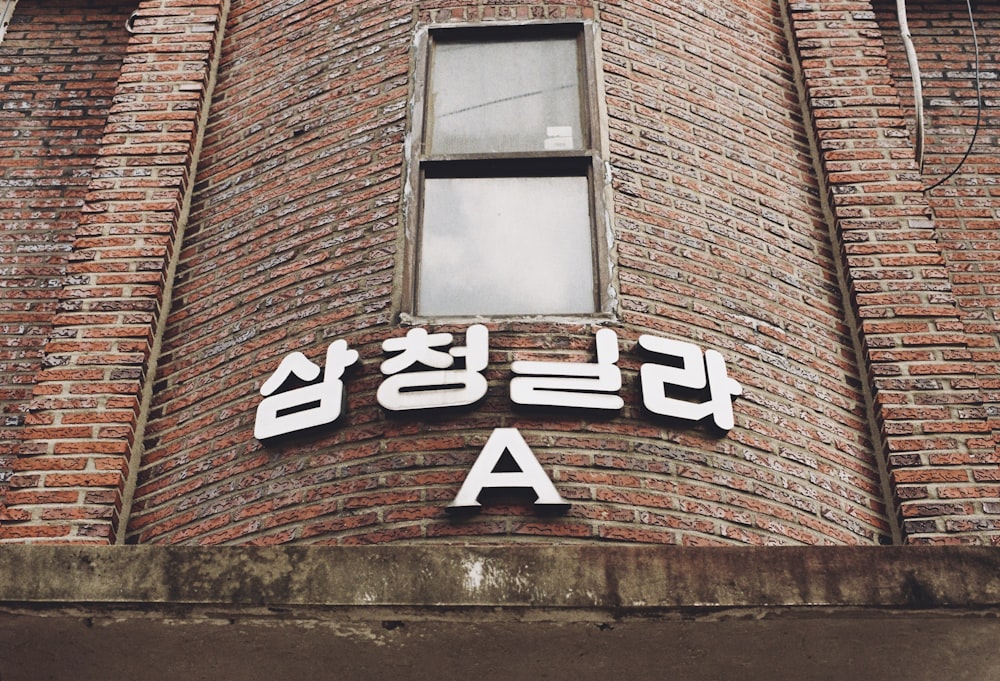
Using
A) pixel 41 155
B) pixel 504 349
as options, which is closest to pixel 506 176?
pixel 504 349

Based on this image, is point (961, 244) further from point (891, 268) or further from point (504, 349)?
point (504, 349)

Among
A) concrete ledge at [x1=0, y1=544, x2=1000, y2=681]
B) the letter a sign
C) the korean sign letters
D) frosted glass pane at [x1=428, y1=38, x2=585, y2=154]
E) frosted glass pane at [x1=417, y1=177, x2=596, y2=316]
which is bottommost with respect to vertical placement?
concrete ledge at [x1=0, y1=544, x2=1000, y2=681]

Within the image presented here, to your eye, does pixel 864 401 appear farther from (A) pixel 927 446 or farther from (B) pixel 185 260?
(B) pixel 185 260

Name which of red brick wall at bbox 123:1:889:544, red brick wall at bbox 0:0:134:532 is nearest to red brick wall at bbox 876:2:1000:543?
red brick wall at bbox 123:1:889:544

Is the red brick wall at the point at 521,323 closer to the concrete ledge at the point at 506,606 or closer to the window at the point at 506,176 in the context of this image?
the window at the point at 506,176

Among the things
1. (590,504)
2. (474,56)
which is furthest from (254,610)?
(474,56)

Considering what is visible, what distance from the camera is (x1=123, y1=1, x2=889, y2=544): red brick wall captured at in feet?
17.6

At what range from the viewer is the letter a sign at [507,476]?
17.0ft

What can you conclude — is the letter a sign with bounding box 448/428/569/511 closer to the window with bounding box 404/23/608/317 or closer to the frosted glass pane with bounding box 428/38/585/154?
the window with bounding box 404/23/608/317

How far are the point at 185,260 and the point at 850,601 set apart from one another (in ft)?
13.2

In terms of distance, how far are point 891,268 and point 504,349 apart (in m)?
2.23

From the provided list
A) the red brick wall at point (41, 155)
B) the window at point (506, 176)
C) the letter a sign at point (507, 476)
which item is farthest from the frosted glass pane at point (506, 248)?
the red brick wall at point (41, 155)

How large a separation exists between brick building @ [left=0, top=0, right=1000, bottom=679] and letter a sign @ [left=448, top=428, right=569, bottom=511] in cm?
2

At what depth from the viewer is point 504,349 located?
5.68 meters
